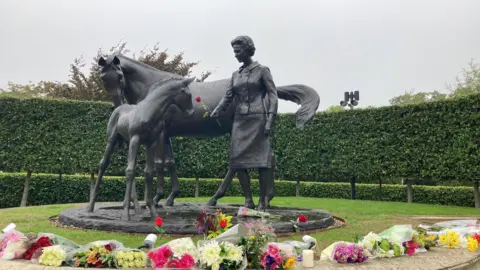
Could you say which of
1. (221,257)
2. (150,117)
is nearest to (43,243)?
(221,257)

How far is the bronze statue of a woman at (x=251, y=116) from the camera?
7211 millimetres

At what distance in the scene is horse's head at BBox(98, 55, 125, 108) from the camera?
684cm

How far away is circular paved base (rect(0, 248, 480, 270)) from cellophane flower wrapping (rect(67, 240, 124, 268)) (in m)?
0.22

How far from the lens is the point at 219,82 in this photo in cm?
842

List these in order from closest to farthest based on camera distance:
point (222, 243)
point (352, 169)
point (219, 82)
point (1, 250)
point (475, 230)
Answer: point (222, 243) < point (1, 250) < point (475, 230) < point (219, 82) < point (352, 169)

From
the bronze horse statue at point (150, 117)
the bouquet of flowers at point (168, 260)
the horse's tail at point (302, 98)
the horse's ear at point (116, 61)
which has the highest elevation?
the horse's ear at point (116, 61)

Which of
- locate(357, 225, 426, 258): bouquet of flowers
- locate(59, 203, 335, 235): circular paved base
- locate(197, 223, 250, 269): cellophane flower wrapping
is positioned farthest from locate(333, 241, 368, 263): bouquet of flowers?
locate(59, 203, 335, 235): circular paved base

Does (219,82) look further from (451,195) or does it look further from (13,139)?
(451,195)

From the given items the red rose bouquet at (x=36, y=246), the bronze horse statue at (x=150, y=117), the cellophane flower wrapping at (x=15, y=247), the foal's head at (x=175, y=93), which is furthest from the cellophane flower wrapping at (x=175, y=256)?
the foal's head at (x=175, y=93)

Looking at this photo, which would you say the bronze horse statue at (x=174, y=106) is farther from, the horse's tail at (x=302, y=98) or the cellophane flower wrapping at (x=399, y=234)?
the cellophane flower wrapping at (x=399, y=234)

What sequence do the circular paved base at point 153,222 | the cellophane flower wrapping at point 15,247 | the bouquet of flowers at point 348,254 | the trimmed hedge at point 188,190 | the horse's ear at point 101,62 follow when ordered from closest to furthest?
1. the cellophane flower wrapping at point 15,247
2. the bouquet of flowers at point 348,254
3. the circular paved base at point 153,222
4. the horse's ear at point 101,62
5. the trimmed hedge at point 188,190

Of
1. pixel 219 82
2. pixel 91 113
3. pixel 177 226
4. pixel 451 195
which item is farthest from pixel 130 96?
pixel 451 195

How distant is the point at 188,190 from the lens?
16.8 m

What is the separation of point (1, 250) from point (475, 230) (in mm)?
5719
